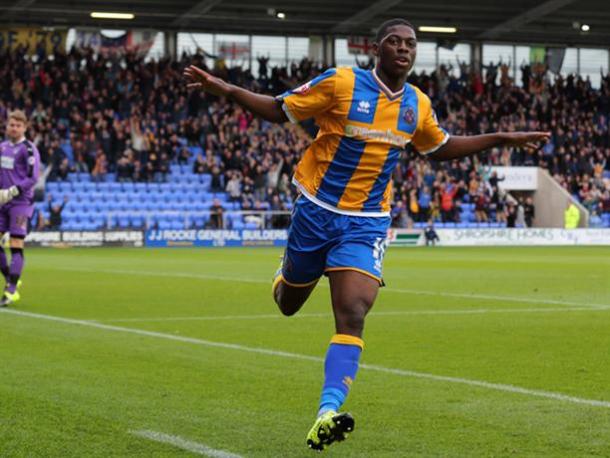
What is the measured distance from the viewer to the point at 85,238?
4091 centimetres

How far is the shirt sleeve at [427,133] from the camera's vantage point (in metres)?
7.09

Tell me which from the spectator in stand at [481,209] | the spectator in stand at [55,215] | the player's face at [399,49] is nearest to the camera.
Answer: the player's face at [399,49]

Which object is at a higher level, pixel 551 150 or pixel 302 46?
pixel 302 46

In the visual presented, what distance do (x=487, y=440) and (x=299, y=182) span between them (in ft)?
6.10

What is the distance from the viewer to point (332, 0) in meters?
49.1

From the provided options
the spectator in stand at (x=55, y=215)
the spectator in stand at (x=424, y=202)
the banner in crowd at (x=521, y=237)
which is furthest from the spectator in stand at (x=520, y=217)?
the spectator in stand at (x=55, y=215)

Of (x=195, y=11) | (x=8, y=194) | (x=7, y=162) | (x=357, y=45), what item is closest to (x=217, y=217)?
(x=195, y=11)

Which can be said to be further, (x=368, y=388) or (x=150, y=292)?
(x=150, y=292)

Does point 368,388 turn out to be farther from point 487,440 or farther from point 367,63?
point 367,63

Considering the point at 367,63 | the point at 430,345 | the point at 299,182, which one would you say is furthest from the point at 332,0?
the point at 299,182

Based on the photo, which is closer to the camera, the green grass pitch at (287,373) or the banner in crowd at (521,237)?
the green grass pitch at (287,373)

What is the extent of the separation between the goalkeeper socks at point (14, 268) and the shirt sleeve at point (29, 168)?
3.21 feet

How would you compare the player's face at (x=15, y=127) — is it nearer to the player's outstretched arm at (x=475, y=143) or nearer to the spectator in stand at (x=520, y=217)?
the player's outstretched arm at (x=475, y=143)

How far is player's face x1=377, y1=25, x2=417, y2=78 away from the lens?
6688mm
